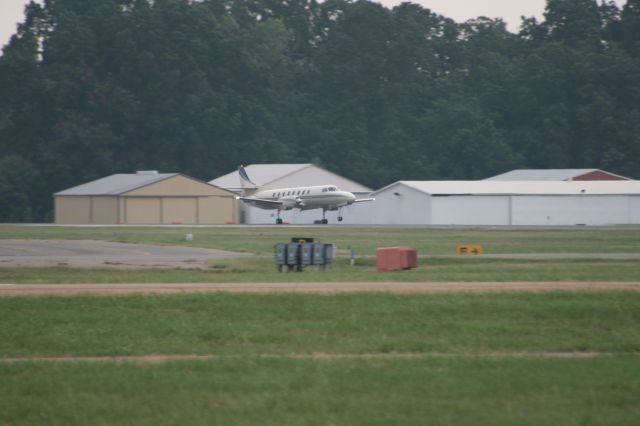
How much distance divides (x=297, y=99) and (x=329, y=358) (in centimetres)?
12816

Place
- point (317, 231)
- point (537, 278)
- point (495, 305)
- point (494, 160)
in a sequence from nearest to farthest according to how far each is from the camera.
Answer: point (495, 305) → point (537, 278) → point (317, 231) → point (494, 160)

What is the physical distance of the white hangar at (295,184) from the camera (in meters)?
97.4

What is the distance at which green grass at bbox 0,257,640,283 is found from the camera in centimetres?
3456

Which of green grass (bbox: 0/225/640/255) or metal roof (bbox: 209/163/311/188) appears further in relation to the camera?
metal roof (bbox: 209/163/311/188)

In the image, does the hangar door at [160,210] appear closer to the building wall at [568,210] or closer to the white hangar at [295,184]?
the white hangar at [295,184]

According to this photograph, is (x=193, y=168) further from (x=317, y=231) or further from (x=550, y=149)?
(x=317, y=231)

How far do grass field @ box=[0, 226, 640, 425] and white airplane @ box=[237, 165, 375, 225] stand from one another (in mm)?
56102

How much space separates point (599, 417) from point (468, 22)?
155 m

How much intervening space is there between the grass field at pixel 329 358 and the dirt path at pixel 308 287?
1818mm

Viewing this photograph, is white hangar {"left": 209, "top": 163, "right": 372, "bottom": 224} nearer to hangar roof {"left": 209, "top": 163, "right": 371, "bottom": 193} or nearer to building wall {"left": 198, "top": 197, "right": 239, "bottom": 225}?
hangar roof {"left": 209, "top": 163, "right": 371, "bottom": 193}

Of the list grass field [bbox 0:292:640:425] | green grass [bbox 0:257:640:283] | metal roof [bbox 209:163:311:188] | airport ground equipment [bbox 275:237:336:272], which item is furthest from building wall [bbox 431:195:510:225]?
grass field [bbox 0:292:640:425]

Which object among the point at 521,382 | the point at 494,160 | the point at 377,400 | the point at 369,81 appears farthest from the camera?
the point at 369,81

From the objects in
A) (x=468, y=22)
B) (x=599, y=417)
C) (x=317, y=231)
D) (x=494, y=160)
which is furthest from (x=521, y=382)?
(x=468, y=22)

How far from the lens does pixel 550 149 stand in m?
133
